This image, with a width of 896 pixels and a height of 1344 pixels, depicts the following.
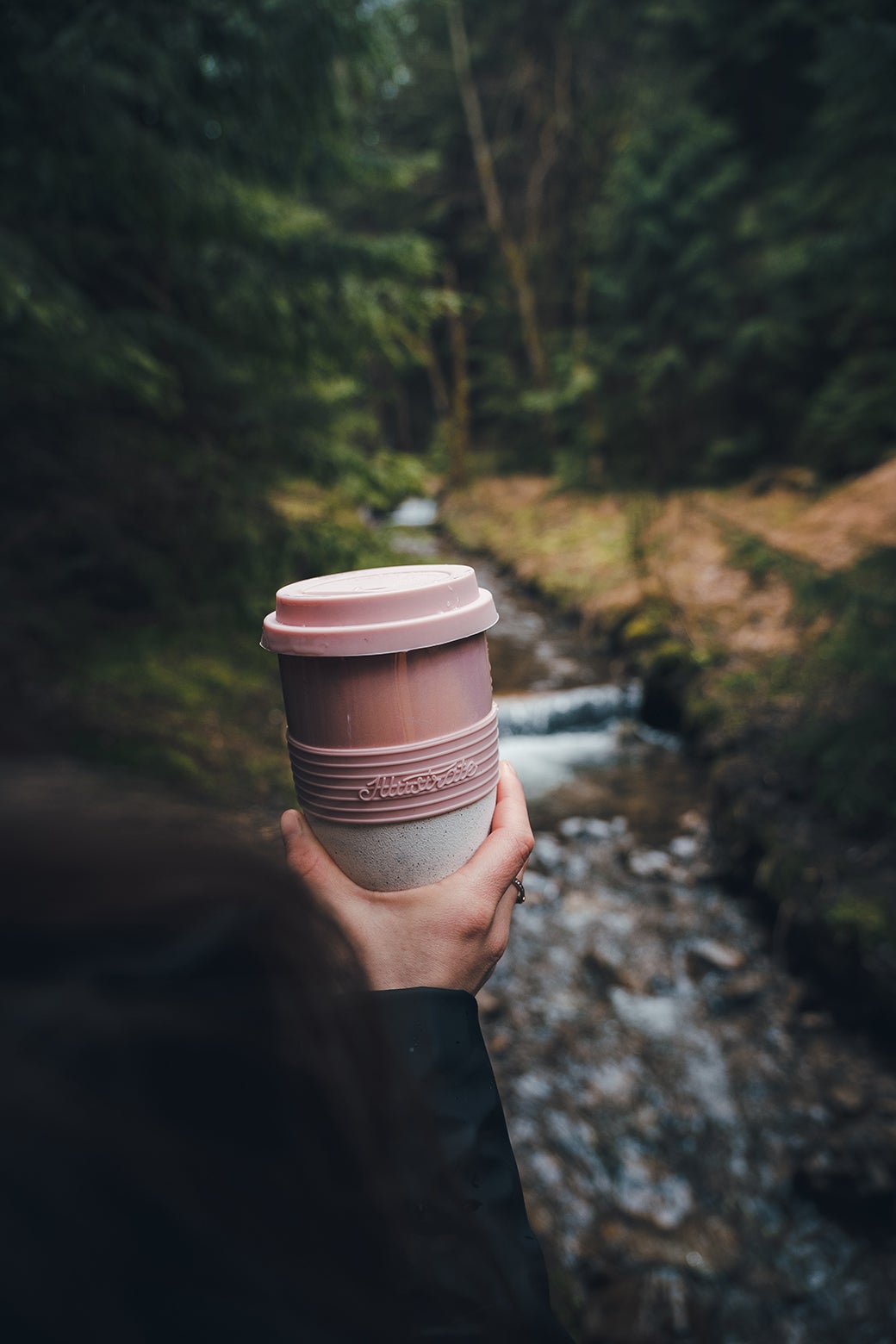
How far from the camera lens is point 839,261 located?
6305 millimetres

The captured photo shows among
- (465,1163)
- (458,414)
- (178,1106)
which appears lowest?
(465,1163)

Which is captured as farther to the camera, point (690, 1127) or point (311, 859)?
point (690, 1127)

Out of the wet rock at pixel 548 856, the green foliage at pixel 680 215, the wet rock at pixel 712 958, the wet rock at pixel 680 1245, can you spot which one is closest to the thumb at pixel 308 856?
the wet rock at pixel 680 1245

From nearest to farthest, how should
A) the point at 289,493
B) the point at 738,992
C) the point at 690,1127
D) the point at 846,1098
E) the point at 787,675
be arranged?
the point at 846,1098, the point at 690,1127, the point at 738,992, the point at 289,493, the point at 787,675

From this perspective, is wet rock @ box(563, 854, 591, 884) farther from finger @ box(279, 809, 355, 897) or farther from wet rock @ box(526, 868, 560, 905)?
finger @ box(279, 809, 355, 897)

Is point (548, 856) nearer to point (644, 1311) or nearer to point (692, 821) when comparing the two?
point (692, 821)

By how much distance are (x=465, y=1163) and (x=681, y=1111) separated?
10.8 ft

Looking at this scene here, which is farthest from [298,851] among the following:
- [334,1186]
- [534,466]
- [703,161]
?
[534,466]

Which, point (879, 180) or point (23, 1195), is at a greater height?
point (879, 180)

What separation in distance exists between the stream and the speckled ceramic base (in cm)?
254

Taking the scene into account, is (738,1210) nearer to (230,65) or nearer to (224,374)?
(224,374)

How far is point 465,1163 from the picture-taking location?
1042 millimetres

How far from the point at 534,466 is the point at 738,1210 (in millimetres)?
20241

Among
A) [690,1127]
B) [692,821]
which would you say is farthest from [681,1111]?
[692,821]
